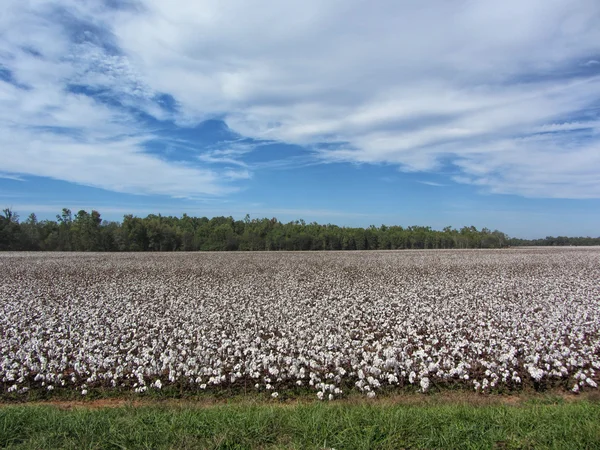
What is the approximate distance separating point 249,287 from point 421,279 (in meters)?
9.91

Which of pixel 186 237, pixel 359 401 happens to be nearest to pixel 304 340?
pixel 359 401

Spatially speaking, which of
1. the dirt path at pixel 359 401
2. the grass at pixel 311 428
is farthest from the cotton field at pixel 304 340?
the grass at pixel 311 428

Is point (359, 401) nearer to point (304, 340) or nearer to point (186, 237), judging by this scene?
point (304, 340)

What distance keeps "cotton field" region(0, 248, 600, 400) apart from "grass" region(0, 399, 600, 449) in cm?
164

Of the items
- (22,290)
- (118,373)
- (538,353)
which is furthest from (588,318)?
(22,290)

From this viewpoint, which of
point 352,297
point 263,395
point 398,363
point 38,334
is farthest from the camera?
point 352,297

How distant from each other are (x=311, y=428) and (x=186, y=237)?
306 ft

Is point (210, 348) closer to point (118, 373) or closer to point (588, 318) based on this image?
point (118, 373)

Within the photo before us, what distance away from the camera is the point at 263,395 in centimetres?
680

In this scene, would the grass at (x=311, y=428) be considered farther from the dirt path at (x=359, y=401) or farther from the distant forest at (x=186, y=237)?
the distant forest at (x=186, y=237)

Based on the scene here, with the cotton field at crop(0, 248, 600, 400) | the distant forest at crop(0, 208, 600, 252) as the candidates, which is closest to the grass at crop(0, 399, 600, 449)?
the cotton field at crop(0, 248, 600, 400)

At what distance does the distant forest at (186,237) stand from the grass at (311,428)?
8775cm

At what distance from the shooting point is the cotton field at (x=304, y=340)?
23.6ft

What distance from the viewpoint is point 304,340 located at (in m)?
9.20
